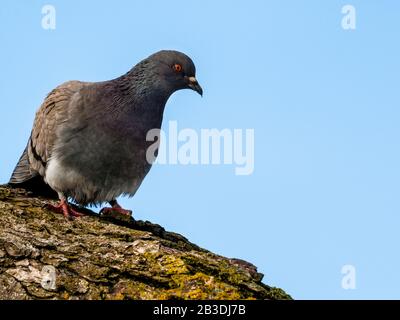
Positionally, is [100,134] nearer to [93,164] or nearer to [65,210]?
[93,164]

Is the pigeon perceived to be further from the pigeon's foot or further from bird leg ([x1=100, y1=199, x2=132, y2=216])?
the pigeon's foot

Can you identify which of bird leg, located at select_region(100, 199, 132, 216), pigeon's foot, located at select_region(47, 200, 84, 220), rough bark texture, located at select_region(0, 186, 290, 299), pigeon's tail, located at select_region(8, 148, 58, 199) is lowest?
rough bark texture, located at select_region(0, 186, 290, 299)

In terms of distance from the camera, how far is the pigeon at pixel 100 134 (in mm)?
11844

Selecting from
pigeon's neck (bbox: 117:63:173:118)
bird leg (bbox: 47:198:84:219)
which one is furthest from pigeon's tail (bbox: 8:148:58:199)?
pigeon's neck (bbox: 117:63:173:118)

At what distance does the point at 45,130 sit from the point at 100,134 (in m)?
1.21

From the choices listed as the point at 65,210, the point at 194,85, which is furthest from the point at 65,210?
the point at 194,85

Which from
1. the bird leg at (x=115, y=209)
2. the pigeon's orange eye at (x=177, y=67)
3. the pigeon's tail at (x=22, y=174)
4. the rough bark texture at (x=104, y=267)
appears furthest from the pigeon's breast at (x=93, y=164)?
the rough bark texture at (x=104, y=267)

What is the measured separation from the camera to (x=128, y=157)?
39.2 ft

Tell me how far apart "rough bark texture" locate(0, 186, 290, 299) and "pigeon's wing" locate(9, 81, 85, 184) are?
8.85 feet

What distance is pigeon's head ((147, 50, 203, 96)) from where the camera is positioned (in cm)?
1273

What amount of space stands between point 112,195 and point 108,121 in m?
1.31

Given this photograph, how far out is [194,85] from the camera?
42.9ft

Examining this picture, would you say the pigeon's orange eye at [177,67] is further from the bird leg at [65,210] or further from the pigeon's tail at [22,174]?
the bird leg at [65,210]
